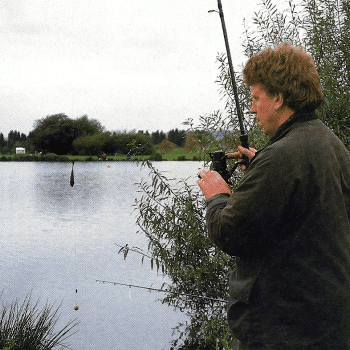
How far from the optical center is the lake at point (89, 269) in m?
7.87

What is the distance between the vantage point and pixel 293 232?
1.42 m

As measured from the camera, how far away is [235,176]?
5008 mm

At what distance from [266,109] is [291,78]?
0.45ft

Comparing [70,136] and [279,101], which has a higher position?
[70,136]

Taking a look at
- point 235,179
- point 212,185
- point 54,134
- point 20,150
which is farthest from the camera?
point 20,150

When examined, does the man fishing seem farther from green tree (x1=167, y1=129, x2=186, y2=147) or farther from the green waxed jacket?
green tree (x1=167, y1=129, x2=186, y2=147)

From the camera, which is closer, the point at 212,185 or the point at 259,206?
the point at 259,206

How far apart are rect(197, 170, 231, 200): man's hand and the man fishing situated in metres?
0.15

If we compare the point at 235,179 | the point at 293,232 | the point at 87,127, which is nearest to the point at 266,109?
the point at 293,232

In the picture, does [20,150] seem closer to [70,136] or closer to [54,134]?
[54,134]

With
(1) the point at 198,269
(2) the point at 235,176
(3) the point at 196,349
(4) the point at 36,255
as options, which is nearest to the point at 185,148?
(2) the point at 235,176

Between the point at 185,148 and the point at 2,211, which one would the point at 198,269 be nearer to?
the point at 185,148

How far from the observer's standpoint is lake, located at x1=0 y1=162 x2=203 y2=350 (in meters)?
7.87

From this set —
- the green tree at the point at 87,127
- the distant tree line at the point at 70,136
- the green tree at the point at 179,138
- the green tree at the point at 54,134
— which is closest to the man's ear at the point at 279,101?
the green tree at the point at 179,138
